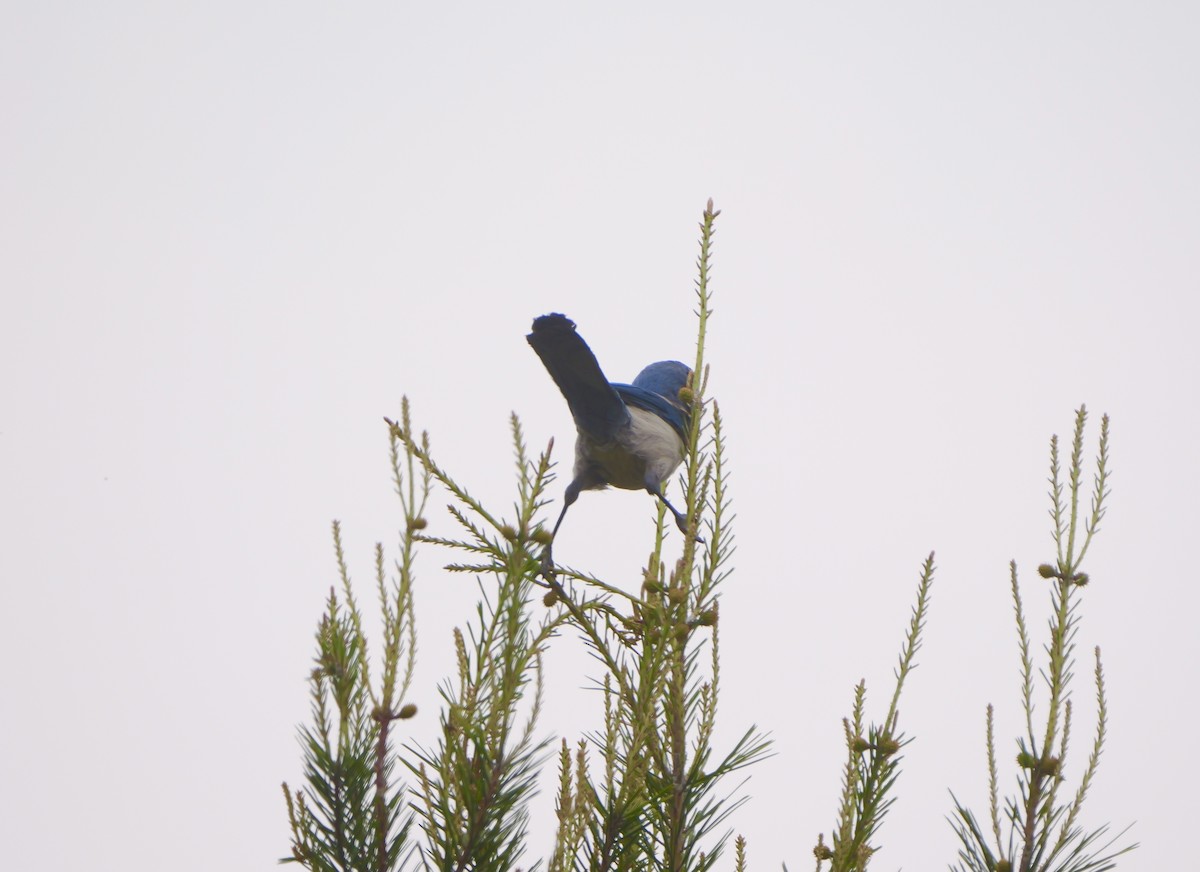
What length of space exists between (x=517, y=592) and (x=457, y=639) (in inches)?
8.0

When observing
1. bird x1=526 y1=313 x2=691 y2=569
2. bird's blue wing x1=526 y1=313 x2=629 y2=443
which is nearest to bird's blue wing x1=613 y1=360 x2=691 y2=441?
bird x1=526 y1=313 x2=691 y2=569

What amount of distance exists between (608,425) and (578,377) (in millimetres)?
438

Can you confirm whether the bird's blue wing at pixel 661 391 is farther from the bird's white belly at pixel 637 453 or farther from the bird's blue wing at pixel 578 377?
the bird's blue wing at pixel 578 377

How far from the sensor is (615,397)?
4.87 metres

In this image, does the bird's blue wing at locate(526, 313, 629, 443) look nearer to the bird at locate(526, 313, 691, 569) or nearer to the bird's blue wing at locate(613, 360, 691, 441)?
the bird at locate(526, 313, 691, 569)

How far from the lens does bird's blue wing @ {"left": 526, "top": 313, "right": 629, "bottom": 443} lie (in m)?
4.20

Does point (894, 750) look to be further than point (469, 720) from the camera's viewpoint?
Yes

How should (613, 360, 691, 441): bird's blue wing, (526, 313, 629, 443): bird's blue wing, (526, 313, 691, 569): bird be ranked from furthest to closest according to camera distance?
1. (613, 360, 691, 441): bird's blue wing
2. (526, 313, 691, 569): bird
3. (526, 313, 629, 443): bird's blue wing

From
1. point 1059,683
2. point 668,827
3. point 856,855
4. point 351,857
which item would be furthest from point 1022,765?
point 351,857

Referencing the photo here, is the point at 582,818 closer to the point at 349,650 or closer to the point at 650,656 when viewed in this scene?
the point at 650,656

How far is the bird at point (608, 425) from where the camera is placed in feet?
14.8

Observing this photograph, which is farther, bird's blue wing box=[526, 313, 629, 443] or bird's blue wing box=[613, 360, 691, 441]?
bird's blue wing box=[613, 360, 691, 441]

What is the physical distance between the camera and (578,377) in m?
4.65

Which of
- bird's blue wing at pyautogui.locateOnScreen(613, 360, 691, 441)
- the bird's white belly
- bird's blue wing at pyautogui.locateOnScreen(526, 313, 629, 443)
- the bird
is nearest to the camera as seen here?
bird's blue wing at pyautogui.locateOnScreen(526, 313, 629, 443)
